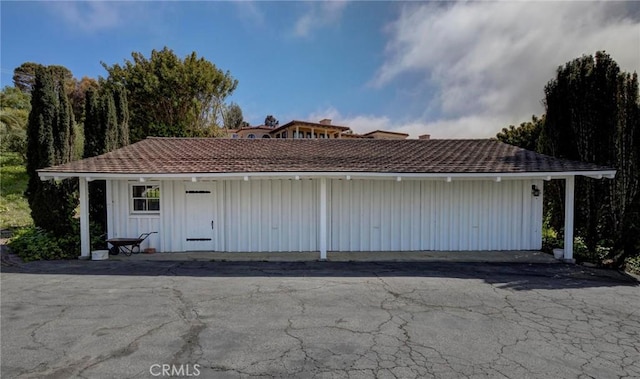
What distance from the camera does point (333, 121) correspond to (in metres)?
36.8

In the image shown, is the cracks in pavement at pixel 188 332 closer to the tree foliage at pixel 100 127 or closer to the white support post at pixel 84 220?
the white support post at pixel 84 220

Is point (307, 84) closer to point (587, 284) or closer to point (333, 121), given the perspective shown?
point (587, 284)

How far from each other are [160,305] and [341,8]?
1110 centimetres

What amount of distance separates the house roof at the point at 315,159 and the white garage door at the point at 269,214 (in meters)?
0.79

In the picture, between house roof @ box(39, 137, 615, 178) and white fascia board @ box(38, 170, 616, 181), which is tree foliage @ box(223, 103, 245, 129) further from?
white fascia board @ box(38, 170, 616, 181)

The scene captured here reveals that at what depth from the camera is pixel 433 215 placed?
419 inches

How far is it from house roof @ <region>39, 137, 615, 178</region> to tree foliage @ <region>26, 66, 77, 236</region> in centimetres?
143

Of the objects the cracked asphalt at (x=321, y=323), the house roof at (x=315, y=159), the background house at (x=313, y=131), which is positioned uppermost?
the background house at (x=313, y=131)

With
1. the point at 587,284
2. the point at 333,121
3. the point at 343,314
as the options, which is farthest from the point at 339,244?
the point at 333,121

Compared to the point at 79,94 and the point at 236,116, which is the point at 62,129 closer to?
the point at 79,94

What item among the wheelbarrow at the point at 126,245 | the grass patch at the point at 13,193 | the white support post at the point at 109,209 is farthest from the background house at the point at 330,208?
the grass patch at the point at 13,193

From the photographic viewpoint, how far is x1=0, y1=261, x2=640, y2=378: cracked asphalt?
385 cm

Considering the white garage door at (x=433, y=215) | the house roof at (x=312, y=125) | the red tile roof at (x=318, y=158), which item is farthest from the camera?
the house roof at (x=312, y=125)

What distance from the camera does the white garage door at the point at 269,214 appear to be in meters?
10.4
